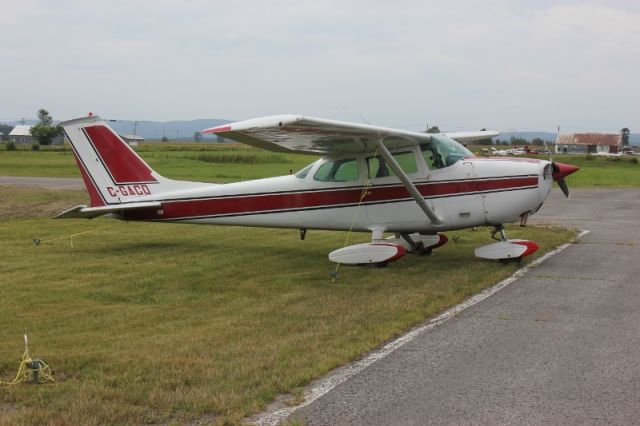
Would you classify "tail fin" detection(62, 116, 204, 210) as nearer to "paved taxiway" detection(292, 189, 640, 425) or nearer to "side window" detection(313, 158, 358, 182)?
→ "side window" detection(313, 158, 358, 182)

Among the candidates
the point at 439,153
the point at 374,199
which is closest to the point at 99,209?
the point at 374,199

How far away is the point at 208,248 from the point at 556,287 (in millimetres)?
6939

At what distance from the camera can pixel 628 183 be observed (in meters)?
33.7

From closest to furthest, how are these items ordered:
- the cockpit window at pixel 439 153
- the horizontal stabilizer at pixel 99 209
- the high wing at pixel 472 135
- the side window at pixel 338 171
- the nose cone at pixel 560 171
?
the nose cone at pixel 560 171, the cockpit window at pixel 439 153, the side window at pixel 338 171, the horizontal stabilizer at pixel 99 209, the high wing at pixel 472 135

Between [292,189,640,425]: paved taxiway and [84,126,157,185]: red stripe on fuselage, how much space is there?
7.61 metres

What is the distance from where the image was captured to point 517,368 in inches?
206

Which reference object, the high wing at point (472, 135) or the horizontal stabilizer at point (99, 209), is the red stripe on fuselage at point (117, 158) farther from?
the high wing at point (472, 135)

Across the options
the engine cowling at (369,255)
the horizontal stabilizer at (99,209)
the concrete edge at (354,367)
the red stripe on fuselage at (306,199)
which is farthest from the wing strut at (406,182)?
the horizontal stabilizer at (99,209)

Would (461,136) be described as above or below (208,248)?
above

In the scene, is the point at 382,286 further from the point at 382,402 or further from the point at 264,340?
the point at 382,402

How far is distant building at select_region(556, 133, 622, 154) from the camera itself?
134m

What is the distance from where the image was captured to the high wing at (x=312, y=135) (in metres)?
7.96

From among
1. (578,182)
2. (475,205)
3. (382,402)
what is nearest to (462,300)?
(475,205)

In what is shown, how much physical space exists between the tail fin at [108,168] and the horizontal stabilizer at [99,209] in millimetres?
125
